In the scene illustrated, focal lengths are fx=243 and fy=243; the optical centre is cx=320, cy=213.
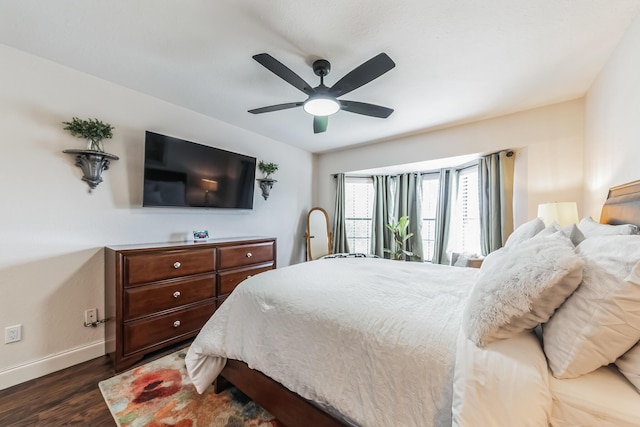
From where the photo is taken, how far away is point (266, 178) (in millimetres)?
3627

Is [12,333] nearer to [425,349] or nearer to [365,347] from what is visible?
[365,347]

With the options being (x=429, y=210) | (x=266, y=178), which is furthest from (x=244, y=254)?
(x=429, y=210)

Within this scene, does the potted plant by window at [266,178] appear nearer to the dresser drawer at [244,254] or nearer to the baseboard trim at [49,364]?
the dresser drawer at [244,254]

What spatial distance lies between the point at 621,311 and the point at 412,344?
0.59 metres

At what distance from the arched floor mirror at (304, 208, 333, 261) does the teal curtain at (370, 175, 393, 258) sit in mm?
795

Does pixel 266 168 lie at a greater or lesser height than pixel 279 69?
lesser

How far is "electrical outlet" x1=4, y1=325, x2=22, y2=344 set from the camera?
1.78m

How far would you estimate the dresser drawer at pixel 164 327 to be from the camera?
1.97 m

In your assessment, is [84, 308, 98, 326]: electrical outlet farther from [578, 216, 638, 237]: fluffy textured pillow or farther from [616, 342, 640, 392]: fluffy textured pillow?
[578, 216, 638, 237]: fluffy textured pillow

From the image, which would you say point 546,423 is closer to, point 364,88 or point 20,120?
point 364,88

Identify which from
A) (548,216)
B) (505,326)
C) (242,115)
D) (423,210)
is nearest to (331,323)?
(505,326)

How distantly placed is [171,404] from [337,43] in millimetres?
2635

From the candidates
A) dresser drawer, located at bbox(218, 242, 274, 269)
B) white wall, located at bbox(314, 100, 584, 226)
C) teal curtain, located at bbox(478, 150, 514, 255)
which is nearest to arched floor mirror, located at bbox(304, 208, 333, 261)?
dresser drawer, located at bbox(218, 242, 274, 269)

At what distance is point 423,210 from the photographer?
13.2ft
